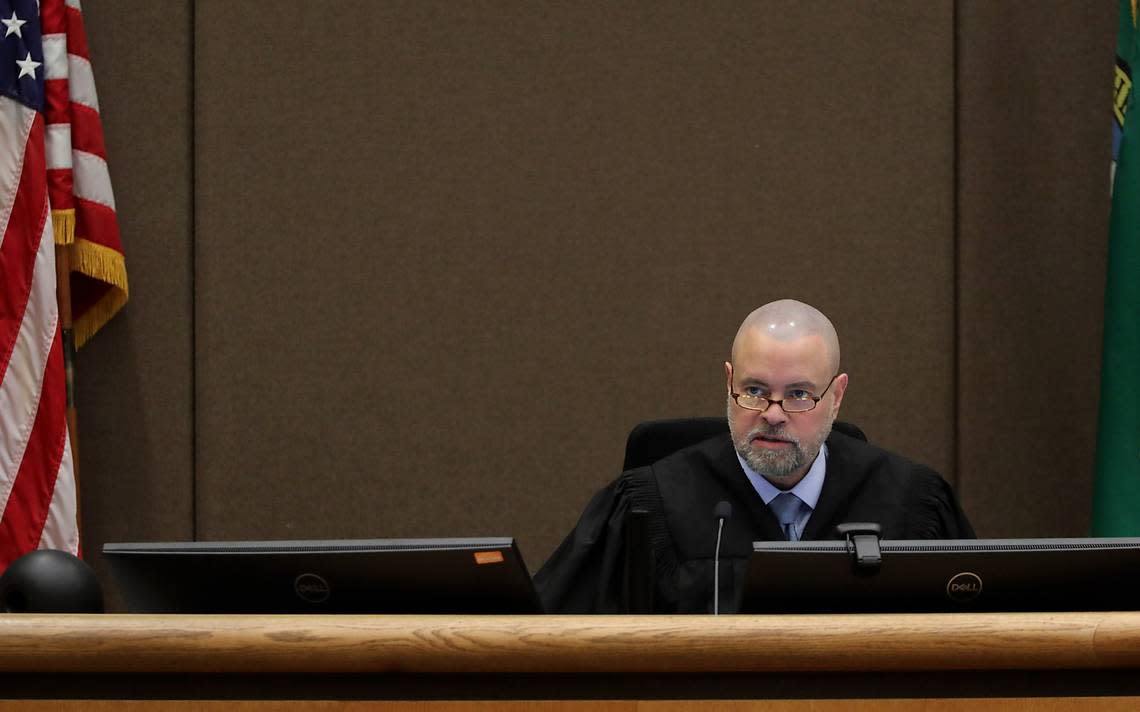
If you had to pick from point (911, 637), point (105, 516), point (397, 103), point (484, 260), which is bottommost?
point (105, 516)

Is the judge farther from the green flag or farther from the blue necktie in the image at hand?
the green flag

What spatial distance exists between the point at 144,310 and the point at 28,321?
1.39ft

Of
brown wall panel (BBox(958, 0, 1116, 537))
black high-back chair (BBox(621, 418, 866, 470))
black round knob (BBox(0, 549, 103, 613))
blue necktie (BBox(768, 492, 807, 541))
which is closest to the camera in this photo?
black round knob (BBox(0, 549, 103, 613))

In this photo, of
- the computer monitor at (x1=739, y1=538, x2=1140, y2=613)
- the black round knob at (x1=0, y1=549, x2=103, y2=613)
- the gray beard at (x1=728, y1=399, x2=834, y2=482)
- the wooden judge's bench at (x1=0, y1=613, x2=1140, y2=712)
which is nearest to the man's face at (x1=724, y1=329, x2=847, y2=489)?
the gray beard at (x1=728, y1=399, x2=834, y2=482)

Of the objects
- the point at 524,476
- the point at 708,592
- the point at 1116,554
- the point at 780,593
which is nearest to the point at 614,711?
the point at 780,593

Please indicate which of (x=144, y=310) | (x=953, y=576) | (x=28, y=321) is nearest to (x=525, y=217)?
(x=144, y=310)

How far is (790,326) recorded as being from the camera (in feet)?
7.97

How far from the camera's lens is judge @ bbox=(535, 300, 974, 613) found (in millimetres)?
2340

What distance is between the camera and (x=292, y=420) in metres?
3.77

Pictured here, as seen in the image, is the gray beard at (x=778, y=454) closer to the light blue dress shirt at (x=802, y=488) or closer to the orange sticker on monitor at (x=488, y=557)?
the light blue dress shirt at (x=802, y=488)

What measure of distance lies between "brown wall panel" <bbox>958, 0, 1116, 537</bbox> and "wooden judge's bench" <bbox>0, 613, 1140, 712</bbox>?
248 centimetres

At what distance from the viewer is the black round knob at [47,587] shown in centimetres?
162

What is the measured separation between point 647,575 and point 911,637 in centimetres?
76

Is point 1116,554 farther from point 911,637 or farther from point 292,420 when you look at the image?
point 292,420
